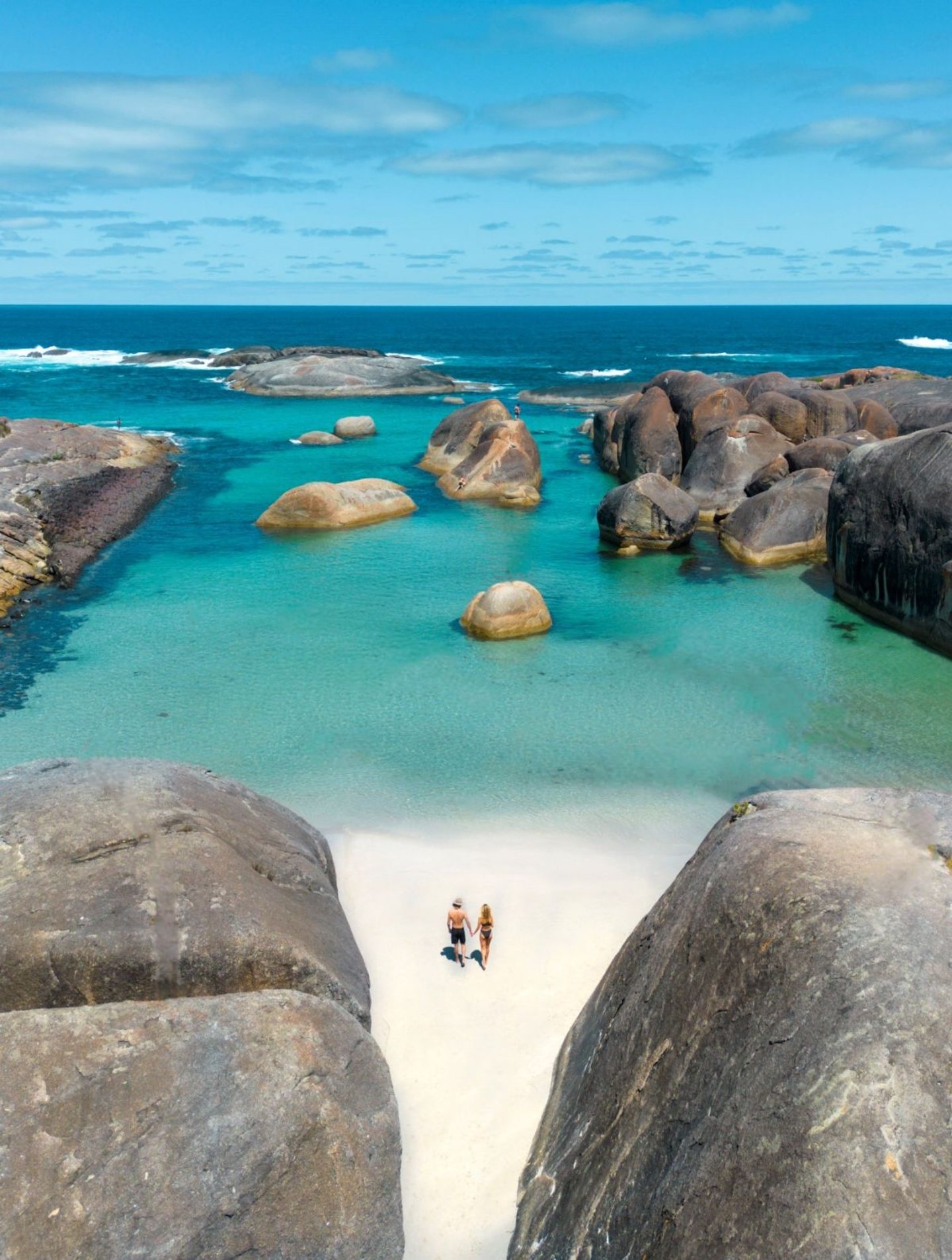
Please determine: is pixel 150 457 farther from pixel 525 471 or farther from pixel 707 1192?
pixel 707 1192

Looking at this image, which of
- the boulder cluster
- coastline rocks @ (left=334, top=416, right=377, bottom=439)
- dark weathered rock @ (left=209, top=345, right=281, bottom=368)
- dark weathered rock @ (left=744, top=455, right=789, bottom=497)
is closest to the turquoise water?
the boulder cluster

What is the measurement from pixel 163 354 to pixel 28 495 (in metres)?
76.6

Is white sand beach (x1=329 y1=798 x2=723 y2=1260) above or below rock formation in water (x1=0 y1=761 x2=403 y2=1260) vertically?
below

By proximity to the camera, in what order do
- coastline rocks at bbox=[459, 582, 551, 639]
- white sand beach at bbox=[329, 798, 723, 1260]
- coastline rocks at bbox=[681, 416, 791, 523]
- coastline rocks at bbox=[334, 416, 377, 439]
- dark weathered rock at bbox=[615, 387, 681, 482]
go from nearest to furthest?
white sand beach at bbox=[329, 798, 723, 1260] → coastline rocks at bbox=[459, 582, 551, 639] → coastline rocks at bbox=[681, 416, 791, 523] → dark weathered rock at bbox=[615, 387, 681, 482] → coastline rocks at bbox=[334, 416, 377, 439]

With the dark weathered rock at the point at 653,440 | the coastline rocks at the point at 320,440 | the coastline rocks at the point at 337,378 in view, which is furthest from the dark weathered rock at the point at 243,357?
the dark weathered rock at the point at 653,440

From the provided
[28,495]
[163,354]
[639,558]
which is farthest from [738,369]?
[28,495]

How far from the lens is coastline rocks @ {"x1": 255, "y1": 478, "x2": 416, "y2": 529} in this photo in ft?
126

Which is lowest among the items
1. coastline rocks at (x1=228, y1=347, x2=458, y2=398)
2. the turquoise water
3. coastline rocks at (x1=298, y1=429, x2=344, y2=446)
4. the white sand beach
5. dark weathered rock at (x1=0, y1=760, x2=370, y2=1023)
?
the white sand beach

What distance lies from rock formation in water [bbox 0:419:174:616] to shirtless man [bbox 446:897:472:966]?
66.6ft

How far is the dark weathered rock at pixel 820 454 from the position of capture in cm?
3522

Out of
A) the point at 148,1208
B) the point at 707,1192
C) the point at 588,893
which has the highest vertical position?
the point at 707,1192

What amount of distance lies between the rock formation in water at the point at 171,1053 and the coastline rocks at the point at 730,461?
29.8 metres

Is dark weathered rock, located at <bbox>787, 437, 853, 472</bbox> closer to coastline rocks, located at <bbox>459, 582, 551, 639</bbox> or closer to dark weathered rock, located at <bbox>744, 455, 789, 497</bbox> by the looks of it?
dark weathered rock, located at <bbox>744, 455, 789, 497</bbox>

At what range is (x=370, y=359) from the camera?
86375 mm
